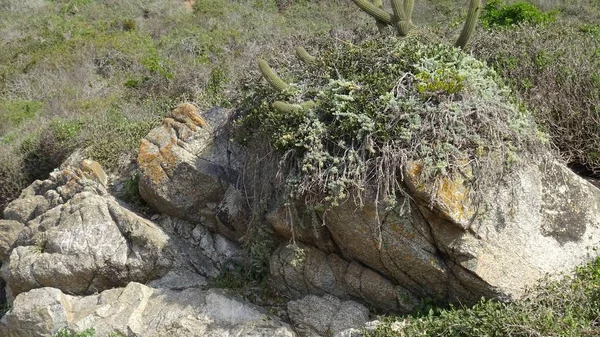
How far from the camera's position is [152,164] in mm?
7387

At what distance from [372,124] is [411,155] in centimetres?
45

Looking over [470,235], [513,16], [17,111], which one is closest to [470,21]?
[470,235]

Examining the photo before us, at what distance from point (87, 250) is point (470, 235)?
420 cm

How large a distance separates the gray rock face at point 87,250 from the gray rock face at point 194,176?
0.41 m

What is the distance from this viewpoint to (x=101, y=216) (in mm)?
7270

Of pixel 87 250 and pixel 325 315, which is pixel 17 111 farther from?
pixel 325 315

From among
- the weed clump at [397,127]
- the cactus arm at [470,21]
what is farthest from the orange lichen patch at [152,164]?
the cactus arm at [470,21]

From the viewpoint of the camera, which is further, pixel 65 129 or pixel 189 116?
pixel 65 129

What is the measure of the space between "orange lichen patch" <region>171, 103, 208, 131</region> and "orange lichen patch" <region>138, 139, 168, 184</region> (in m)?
0.52

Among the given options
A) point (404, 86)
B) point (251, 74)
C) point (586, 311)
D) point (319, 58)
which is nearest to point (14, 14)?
point (251, 74)

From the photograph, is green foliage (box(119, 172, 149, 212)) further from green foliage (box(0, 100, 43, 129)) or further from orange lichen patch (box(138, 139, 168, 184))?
green foliage (box(0, 100, 43, 129))

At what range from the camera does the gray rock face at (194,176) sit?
23.4 ft

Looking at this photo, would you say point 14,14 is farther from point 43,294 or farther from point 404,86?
point 404,86

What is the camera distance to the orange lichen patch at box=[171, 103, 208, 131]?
7673 mm
